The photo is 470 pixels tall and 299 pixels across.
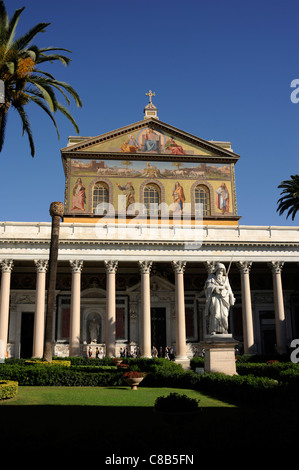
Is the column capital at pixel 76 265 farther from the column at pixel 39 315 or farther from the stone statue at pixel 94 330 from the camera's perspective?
the stone statue at pixel 94 330

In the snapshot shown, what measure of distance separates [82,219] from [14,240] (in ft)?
22.4

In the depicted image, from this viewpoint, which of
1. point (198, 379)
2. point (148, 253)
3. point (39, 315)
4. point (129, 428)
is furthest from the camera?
point (148, 253)

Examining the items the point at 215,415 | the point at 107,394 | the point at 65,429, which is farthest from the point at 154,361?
the point at 65,429

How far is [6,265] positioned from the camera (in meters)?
30.9

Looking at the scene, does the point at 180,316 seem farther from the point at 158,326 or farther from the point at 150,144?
the point at 150,144

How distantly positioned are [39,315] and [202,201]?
663 inches

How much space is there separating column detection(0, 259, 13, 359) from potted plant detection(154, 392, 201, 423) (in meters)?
23.6

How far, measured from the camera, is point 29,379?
18.5 meters

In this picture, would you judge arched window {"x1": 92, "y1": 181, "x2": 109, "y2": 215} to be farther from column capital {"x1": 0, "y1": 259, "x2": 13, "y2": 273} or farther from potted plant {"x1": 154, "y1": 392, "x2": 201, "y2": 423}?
potted plant {"x1": 154, "y1": 392, "x2": 201, "y2": 423}

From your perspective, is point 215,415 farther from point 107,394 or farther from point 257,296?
point 257,296

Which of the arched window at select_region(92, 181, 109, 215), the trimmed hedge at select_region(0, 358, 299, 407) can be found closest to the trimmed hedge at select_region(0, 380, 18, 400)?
the trimmed hedge at select_region(0, 358, 299, 407)

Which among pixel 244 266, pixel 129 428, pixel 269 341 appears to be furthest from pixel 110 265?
pixel 129 428

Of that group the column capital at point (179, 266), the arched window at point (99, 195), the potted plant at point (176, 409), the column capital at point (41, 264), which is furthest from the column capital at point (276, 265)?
the potted plant at point (176, 409)

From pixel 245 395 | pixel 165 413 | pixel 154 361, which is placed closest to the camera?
pixel 165 413
